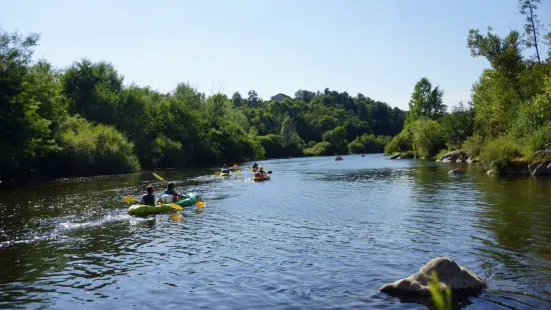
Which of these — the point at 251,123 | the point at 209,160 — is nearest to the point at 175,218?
the point at 209,160

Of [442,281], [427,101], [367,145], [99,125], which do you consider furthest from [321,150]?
[442,281]

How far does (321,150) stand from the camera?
124 meters

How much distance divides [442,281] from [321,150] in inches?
4522

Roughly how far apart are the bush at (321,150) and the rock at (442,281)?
10918 centimetres

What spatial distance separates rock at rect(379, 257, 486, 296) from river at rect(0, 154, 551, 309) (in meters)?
0.36

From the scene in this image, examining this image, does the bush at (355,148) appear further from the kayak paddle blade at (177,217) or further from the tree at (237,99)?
the kayak paddle blade at (177,217)

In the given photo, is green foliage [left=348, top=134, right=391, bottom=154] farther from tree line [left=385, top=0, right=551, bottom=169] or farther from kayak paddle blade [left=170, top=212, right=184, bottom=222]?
kayak paddle blade [left=170, top=212, right=184, bottom=222]

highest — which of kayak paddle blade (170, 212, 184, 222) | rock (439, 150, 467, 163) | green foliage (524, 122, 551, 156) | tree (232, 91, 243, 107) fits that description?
tree (232, 91, 243, 107)

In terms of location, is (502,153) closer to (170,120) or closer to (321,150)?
(170,120)

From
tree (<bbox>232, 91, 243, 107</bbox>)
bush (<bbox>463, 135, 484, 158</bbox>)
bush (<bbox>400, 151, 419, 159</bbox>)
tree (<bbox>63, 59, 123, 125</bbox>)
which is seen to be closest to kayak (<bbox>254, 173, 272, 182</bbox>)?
bush (<bbox>463, 135, 484, 158</bbox>)

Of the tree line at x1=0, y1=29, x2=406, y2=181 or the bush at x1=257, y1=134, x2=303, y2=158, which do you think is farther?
the bush at x1=257, y1=134, x2=303, y2=158

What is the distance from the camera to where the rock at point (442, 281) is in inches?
378

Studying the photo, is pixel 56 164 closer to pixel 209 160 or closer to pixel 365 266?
pixel 209 160

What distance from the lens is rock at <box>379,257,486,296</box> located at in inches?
378
